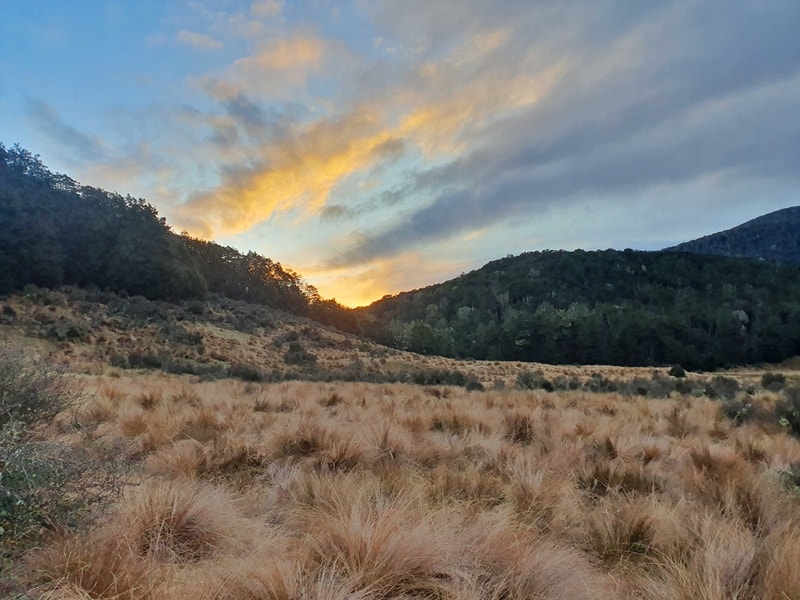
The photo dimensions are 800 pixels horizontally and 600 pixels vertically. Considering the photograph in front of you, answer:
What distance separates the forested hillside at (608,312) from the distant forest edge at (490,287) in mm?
264

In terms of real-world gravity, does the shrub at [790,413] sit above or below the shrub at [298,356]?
below

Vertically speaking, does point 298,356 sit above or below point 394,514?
above

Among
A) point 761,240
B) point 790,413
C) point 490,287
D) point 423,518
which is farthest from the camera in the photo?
point 761,240

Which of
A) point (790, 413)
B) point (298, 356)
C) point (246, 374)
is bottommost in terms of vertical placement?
point (790, 413)

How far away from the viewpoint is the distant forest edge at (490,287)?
136ft

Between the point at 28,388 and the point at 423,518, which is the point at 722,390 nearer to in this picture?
the point at 423,518

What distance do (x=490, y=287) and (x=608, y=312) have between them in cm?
3825

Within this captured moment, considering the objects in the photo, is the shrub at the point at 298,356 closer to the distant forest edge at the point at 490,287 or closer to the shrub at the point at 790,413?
the distant forest edge at the point at 490,287

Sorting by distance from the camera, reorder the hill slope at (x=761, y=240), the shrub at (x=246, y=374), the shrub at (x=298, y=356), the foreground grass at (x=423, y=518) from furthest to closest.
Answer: the hill slope at (x=761, y=240) < the shrub at (x=298, y=356) < the shrub at (x=246, y=374) < the foreground grass at (x=423, y=518)

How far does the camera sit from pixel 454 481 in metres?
3.74

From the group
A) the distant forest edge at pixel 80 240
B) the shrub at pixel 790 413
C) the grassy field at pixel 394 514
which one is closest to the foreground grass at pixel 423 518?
the grassy field at pixel 394 514

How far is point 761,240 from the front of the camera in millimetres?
145875

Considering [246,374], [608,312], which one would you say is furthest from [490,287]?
[246,374]

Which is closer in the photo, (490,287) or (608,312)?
(608,312)
